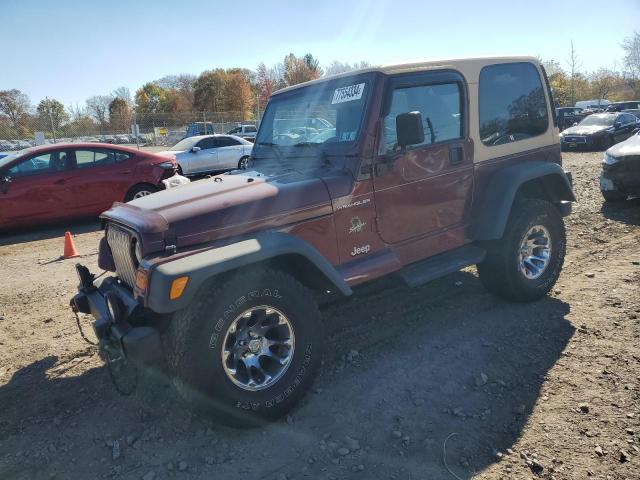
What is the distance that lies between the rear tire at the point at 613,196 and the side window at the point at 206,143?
10798mm

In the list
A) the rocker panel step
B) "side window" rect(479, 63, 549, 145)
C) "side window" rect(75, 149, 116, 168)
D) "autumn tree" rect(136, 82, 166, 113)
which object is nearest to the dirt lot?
the rocker panel step

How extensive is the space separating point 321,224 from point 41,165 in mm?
7482

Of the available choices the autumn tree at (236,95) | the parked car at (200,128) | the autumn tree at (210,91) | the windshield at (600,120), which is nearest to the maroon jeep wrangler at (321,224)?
the windshield at (600,120)

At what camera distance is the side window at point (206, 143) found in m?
14.3

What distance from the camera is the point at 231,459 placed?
2.73 meters

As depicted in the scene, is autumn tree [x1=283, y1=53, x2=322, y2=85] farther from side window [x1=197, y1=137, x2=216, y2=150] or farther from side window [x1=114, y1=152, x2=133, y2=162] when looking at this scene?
side window [x1=114, y1=152, x2=133, y2=162]

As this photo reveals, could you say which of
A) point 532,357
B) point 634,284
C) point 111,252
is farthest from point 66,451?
point 634,284

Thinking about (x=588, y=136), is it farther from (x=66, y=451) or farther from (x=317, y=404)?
(x=66, y=451)

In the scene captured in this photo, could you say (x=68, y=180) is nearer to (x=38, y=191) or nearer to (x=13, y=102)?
(x=38, y=191)

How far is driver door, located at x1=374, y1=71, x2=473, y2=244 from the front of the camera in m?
3.56

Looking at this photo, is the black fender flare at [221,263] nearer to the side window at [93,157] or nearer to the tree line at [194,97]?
the side window at [93,157]

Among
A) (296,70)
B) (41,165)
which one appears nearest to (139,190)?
(41,165)

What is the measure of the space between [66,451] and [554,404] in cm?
316

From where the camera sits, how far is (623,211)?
7.57 metres
